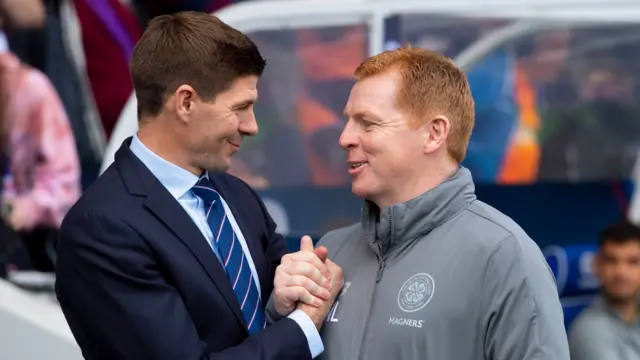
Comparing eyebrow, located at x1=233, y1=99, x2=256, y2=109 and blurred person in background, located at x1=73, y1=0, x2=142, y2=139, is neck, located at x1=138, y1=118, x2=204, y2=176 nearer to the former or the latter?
eyebrow, located at x1=233, y1=99, x2=256, y2=109

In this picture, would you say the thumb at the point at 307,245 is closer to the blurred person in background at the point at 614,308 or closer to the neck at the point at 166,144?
the neck at the point at 166,144

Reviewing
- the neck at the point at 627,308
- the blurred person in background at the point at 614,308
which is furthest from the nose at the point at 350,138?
the neck at the point at 627,308

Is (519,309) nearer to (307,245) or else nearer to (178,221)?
(307,245)

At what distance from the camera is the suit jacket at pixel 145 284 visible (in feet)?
7.47

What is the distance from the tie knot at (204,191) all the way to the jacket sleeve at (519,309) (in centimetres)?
66

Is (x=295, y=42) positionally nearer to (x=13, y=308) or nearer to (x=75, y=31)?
(x=75, y=31)

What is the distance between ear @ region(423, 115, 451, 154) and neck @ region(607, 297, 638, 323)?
2272 millimetres

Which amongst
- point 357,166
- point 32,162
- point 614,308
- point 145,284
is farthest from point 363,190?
point 32,162

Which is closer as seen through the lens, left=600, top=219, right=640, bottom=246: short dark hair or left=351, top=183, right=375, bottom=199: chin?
left=351, top=183, right=375, bottom=199: chin

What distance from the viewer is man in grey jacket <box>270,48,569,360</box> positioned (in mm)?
2230

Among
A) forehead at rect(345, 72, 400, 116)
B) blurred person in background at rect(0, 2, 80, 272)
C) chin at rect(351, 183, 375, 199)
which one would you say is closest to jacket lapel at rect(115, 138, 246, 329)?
chin at rect(351, 183, 375, 199)

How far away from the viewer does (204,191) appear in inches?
98.4

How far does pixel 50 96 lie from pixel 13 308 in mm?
1222

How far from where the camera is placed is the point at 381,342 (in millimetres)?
2324
